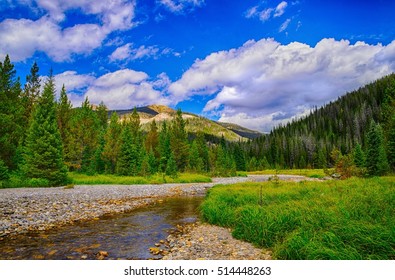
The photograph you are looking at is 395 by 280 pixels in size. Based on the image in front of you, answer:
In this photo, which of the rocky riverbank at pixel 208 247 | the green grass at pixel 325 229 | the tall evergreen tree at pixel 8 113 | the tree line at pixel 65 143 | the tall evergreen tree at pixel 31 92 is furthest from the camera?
the tall evergreen tree at pixel 31 92

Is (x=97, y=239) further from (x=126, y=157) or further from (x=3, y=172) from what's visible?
(x=126, y=157)

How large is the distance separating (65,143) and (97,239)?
34.6 m

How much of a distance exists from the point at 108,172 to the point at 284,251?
134 feet

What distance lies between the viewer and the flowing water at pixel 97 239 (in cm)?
708

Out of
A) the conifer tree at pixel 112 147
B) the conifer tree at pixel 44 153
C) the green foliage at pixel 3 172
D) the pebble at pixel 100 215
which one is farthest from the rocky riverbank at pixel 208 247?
the conifer tree at pixel 112 147

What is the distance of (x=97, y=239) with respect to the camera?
8.55m

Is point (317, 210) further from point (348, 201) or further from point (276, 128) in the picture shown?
point (276, 128)

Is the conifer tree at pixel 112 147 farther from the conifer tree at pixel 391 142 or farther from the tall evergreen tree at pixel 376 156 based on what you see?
the conifer tree at pixel 391 142

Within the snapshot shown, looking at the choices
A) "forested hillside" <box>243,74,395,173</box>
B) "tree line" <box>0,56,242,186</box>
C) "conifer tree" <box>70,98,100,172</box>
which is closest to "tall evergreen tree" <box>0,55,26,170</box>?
"tree line" <box>0,56,242,186</box>

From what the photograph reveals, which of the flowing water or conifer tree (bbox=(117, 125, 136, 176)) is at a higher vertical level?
conifer tree (bbox=(117, 125, 136, 176))

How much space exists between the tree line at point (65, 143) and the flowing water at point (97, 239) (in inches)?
650

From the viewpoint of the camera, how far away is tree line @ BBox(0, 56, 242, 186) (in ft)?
79.1

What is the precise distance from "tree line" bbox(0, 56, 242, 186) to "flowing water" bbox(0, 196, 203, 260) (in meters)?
16.5

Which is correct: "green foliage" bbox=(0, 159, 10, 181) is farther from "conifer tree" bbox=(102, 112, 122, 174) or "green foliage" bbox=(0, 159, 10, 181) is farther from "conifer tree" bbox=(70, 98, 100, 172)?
"conifer tree" bbox=(102, 112, 122, 174)
